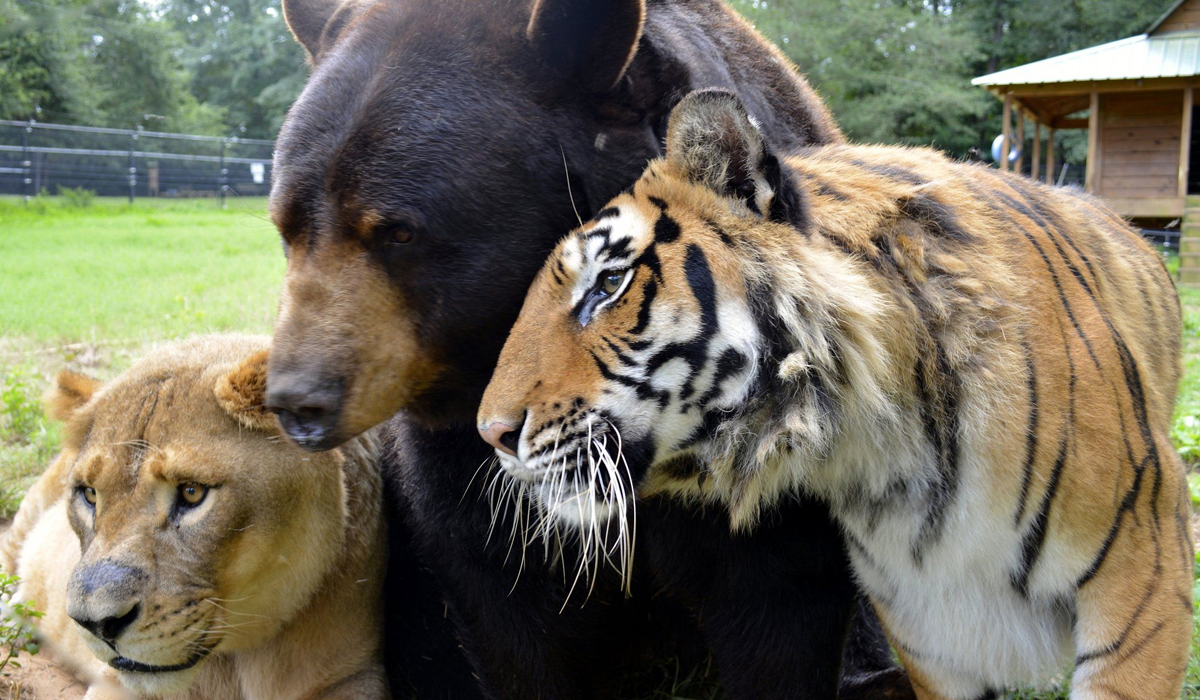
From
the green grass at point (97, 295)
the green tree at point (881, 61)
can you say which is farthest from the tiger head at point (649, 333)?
the green tree at point (881, 61)

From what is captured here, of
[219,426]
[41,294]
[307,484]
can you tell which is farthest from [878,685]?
[41,294]

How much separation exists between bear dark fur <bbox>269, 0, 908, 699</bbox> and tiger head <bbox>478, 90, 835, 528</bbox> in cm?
23

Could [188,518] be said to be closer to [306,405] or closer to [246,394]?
[246,394]

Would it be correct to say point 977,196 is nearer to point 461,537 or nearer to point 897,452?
point 897,452

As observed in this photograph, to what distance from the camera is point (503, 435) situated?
224 centimetres

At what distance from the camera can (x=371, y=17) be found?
8.45ft

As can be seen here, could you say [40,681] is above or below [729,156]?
below

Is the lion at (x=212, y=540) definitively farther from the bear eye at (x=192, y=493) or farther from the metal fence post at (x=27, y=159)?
the metal fence post at (x=27, y=159)

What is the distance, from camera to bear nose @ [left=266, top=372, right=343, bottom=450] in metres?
2.28

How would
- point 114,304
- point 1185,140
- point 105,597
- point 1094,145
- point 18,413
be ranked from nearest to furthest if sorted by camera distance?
point 105,597
point 18,413
point 114,304
point 1185,140
point 1094,145

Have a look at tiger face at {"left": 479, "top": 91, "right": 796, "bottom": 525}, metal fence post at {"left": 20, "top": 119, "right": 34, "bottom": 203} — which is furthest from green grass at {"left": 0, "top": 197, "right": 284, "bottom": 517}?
metal fence post at {"left": 20, "top": 119, "right": 34, "bottom": 203}

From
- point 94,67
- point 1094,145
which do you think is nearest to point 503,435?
point 1094,145

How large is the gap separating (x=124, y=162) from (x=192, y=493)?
26.8 metres

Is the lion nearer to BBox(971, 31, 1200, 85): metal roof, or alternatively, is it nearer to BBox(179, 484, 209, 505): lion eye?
BBox(179, 484, 209, 505): lion eye
